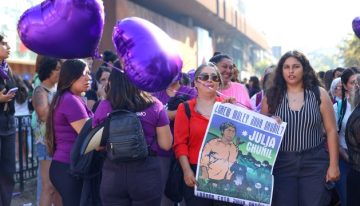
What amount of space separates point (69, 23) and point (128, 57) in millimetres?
464

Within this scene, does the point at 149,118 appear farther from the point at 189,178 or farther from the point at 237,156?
the point at 237,156

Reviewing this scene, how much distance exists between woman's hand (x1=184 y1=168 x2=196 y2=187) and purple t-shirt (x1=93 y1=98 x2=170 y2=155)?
359mm

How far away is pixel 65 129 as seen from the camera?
12.9 feet

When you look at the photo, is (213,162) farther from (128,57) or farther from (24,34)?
(24,34)

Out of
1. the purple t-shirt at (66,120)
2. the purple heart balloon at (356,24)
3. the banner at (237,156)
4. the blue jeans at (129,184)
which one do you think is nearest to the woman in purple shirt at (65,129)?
the purple t-shirt at (66,120)

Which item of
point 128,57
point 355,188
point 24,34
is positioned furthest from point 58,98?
point 355,188

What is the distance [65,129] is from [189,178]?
1.10 metres

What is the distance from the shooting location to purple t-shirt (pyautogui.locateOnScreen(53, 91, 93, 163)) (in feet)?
12.6

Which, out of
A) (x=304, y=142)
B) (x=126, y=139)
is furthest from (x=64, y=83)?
(x=304, y=142)

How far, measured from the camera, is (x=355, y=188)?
387cm

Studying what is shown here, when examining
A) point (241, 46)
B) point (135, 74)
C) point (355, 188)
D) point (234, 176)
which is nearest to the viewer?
point (135, 74)

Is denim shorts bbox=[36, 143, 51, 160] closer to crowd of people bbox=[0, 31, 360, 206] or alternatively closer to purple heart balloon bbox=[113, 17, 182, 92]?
crowd of people bbox=[0, 31, 360, 206]

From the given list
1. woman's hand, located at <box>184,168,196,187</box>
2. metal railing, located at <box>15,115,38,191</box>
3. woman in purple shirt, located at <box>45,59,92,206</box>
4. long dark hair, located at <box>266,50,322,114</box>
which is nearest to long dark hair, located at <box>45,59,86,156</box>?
woman in purple shirt, located at <box>45,59,92,206</box>

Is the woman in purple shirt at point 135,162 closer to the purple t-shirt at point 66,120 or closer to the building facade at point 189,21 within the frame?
the purple t-shirt at point 66,120
